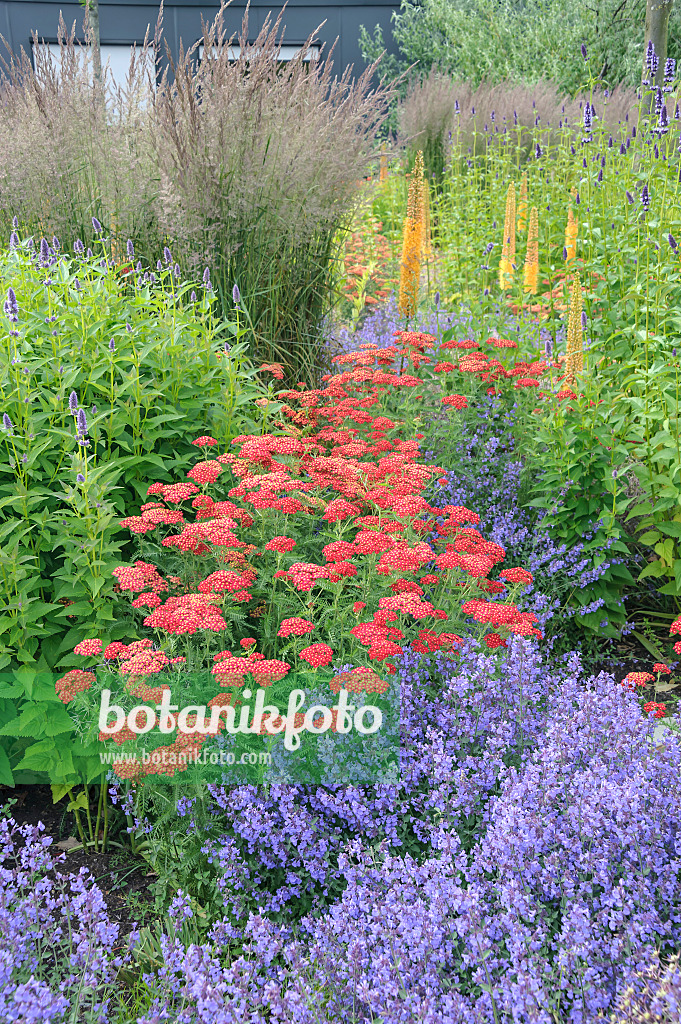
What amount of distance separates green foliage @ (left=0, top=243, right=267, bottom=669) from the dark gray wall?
15680 millimetres

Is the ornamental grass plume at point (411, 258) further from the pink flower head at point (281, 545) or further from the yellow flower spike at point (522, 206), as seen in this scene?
the pink flower head at point (281, 545)

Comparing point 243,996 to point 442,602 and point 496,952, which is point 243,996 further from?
point 442,602

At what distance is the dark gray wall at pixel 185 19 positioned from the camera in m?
17.3

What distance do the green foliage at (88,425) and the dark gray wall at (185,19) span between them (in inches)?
617

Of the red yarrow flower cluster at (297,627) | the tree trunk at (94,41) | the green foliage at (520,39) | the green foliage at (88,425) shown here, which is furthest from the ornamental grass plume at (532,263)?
the green foliage at (520,39)

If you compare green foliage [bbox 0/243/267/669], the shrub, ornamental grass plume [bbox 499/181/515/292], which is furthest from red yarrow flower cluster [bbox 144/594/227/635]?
ornamental grass plume [bbox 499/181/515/292]

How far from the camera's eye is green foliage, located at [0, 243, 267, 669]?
2539mm

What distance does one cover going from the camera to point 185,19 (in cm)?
1775

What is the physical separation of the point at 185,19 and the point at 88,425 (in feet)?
61.0

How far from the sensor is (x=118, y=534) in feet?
9.94

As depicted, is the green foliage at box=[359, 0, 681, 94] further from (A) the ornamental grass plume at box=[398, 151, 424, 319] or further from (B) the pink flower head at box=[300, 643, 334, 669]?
(B) the pink flower head at box=[300, 643, 334, 669]

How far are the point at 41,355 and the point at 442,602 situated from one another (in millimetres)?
1718

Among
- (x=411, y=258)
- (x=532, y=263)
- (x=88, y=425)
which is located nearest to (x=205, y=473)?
(x=88, y=425)

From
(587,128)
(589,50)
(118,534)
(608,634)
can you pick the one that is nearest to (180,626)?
(118,534)
